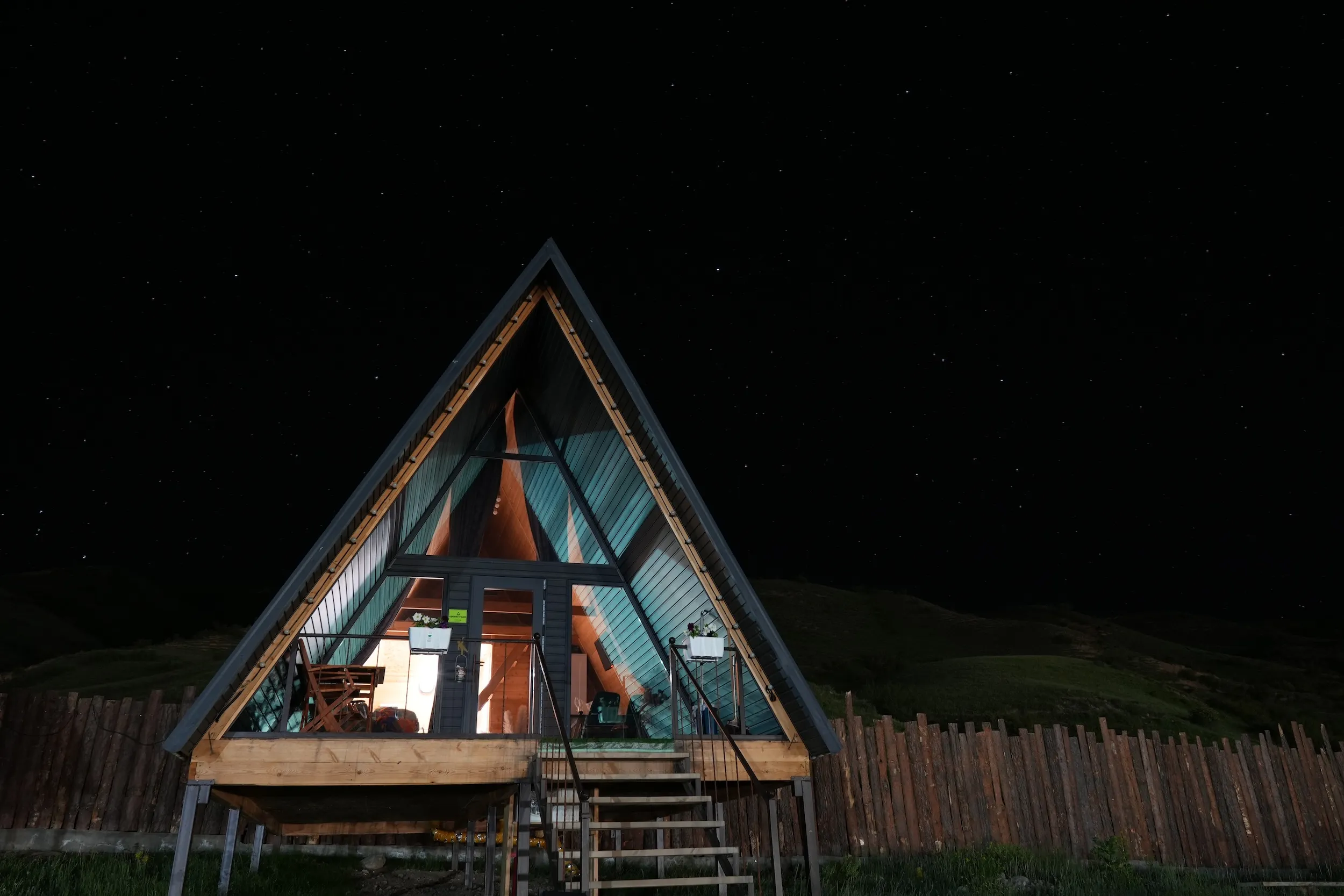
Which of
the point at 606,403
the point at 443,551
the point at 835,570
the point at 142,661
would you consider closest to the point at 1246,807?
the point at 606,403

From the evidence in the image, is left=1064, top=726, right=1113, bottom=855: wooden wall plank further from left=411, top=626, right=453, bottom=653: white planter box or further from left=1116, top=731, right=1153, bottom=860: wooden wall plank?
left=411, top=626, right=453, bottom=653: white planter box

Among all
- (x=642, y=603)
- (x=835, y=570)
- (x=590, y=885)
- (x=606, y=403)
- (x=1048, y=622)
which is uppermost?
(x=835, y=570)

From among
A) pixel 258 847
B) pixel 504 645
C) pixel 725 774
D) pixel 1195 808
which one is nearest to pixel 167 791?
pixel 258 847

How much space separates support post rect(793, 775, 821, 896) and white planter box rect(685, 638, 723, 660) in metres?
1.49

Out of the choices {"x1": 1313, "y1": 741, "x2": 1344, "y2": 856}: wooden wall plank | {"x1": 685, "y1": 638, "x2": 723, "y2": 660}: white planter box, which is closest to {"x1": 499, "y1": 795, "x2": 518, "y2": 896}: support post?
{"x1": 685, "y1": 638, "x2": 723, "y2": 660}: white planter box

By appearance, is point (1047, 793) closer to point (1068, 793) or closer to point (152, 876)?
point (1068, 793)

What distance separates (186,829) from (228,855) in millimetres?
2736

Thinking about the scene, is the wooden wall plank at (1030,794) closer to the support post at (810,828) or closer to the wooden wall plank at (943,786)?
the wooden wall plank at (943,786)

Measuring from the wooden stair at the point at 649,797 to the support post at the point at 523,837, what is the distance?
24cm

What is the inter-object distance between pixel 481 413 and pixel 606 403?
8.23ft

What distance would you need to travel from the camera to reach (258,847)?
11.4m

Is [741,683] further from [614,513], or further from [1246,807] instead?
[1246,807]

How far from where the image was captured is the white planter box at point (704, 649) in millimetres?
9516

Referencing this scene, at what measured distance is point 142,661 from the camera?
27.3m
